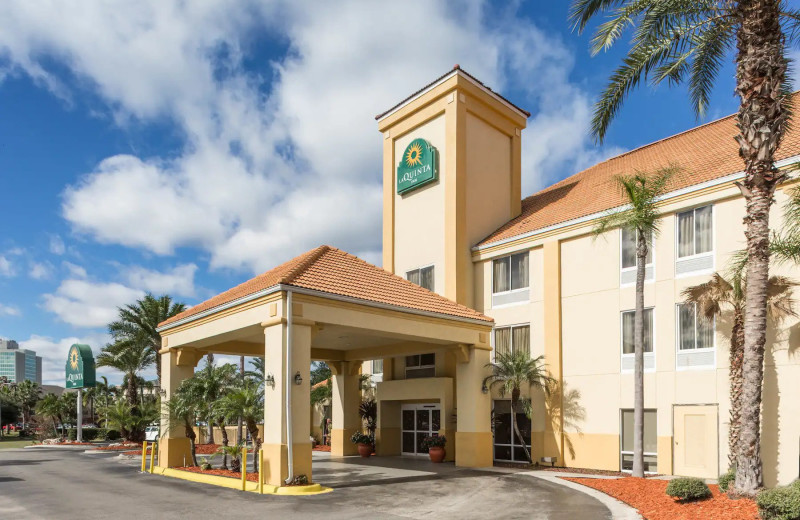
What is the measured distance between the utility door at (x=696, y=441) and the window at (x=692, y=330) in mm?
1891

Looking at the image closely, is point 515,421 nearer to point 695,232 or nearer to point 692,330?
point 692,330

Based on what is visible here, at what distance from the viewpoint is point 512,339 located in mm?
26391

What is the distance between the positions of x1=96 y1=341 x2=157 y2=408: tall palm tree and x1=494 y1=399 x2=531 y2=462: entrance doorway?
26405mm

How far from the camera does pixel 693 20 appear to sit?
53.9 ft

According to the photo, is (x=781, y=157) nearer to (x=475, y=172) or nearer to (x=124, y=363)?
(x=475, y=172)

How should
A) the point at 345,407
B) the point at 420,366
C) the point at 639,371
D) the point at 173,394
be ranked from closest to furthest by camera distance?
A: the point at 639,371 < the point at 173,394 < the point at 420,366 < the point at 345,407

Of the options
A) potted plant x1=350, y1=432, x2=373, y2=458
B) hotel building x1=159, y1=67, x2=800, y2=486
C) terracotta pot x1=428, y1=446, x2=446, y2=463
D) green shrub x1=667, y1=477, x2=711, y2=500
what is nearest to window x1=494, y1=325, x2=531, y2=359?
hotel building x1=159, y1=67, x2=800, y2=486

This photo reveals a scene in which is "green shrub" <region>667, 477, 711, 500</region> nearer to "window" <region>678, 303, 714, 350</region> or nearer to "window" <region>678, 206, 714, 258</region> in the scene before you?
"window" <region>678, 303, 714, 350</region>

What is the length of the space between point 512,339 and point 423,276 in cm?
518

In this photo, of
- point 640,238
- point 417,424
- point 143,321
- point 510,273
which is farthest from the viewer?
point 143,321

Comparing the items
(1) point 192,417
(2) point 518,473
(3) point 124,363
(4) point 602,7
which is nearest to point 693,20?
(4) point 602,7

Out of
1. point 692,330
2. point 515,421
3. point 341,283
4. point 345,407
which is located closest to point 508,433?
point 515,421

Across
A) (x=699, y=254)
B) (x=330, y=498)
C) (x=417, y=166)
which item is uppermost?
(x=417, y=166)

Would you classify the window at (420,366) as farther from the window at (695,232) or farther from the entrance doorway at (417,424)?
the window at (695,232)
